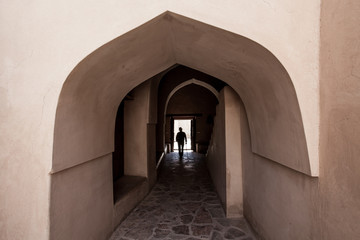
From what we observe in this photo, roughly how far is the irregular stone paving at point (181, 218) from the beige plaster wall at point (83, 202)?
2.20ft

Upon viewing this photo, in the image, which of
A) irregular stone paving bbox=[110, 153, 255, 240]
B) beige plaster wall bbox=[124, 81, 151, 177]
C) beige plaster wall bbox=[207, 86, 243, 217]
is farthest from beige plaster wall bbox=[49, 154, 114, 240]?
beige plaster wall bbox=[207, 86, 243, 217]

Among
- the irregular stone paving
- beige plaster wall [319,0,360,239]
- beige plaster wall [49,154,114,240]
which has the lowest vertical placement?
the irregular stone paving

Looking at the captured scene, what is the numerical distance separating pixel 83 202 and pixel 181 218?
230 cm

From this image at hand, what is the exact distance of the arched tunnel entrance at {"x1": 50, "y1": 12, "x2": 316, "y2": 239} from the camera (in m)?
2.35

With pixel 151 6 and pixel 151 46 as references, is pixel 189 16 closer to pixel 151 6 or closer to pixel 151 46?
pixel 151 6

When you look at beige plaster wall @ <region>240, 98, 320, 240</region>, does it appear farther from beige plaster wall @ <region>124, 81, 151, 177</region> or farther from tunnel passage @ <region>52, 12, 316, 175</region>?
beige plaster wall @ <region>124, 81, 151, 177</region>

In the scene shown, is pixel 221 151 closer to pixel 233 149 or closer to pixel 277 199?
pixel 233 149

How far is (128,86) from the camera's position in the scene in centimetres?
395

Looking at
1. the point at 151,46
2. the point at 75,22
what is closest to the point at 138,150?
the point at 151,46

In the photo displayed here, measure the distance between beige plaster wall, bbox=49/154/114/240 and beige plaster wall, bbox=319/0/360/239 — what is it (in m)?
2.69

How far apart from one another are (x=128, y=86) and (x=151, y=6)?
6.03 ft

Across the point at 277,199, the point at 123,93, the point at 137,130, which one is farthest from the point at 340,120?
the point at 137,130

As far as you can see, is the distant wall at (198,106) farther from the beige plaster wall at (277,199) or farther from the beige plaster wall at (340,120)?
the beige plaster wall at (340,120)

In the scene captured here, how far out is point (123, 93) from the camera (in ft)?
13.1
